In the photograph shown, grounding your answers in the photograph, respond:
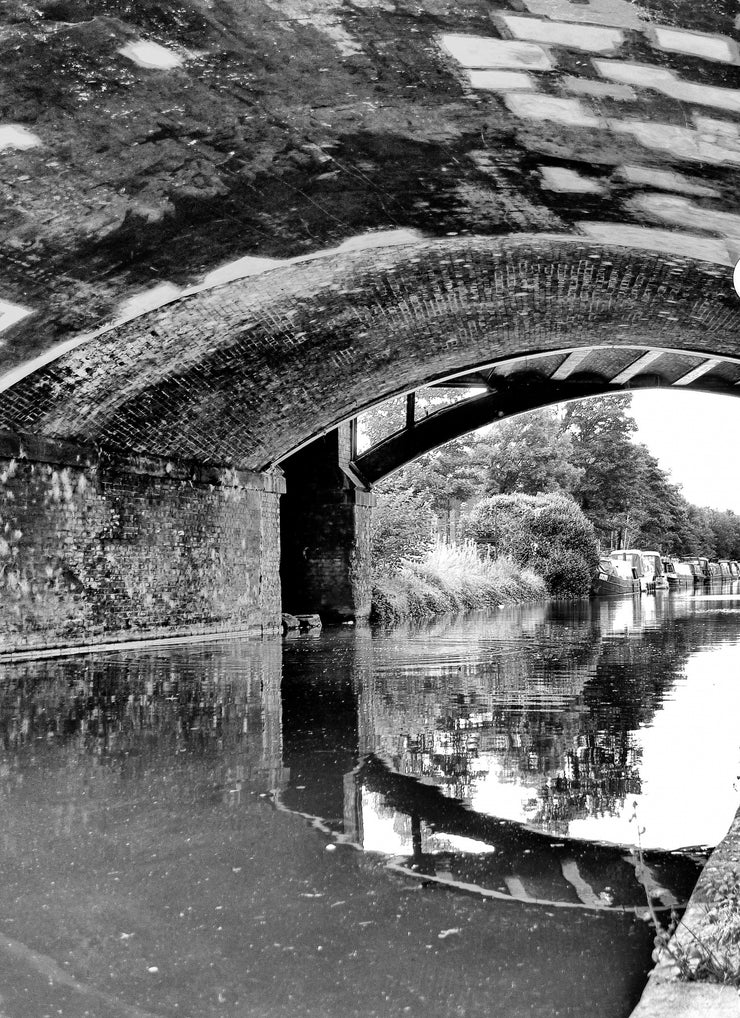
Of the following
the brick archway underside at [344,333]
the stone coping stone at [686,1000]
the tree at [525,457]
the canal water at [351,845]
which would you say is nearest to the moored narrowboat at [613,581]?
the tree at [525,457]

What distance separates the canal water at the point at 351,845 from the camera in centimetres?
300

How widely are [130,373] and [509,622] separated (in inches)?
459

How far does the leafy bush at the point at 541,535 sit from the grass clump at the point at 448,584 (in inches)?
A: 50.3

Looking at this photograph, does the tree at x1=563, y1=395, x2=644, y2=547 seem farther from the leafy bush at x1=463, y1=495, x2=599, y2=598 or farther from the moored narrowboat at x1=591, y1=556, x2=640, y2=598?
the leafy bush at x1=463, y1=495, x2=599, y2=598

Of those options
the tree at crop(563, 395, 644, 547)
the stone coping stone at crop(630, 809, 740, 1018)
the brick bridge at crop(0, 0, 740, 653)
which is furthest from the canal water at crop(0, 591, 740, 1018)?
the tree at crop(563, 395, 644, 547)

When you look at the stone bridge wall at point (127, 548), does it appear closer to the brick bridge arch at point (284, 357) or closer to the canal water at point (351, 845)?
the brick bridge arch at point (284, 357)

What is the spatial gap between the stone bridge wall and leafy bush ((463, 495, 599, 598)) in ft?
65.6

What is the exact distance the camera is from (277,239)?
34.3ft

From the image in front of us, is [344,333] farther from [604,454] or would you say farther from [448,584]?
[604,454]

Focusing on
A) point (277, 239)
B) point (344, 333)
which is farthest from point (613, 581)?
point (277, 239)

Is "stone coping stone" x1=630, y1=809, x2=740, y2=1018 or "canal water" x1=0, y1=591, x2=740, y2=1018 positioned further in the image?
"canal water" x1=0, y1=591, x2=740, y2=1018

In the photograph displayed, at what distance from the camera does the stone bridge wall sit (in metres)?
12.9

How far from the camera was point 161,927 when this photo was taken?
340cm

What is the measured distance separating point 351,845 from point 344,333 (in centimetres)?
1049
